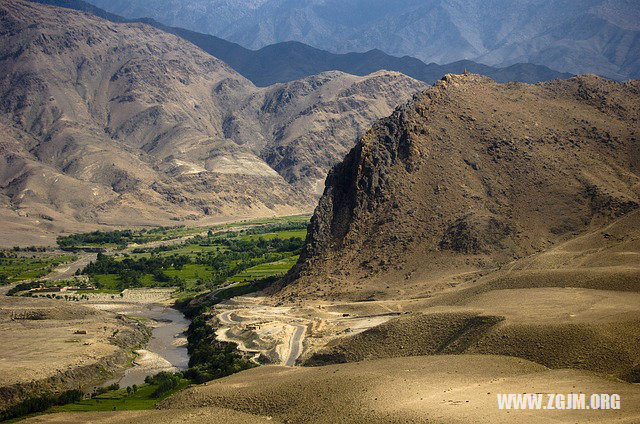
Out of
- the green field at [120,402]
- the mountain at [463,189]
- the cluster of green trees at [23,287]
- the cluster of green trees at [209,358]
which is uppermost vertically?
the mountain at [463,189]

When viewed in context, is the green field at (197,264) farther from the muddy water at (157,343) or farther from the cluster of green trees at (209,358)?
the cluster of green trees at (209,358)

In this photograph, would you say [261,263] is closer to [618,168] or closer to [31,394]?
[618,168]

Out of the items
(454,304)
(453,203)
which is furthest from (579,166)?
(454,304)

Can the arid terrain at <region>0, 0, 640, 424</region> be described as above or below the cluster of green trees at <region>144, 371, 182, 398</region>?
above

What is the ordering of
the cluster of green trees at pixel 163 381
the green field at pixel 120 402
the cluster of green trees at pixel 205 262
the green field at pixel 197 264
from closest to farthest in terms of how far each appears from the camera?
1. the green field at pixel 120 402
2. the cluster of green trees at pixel 163 381
3. the green field at pixel 197 264
4. the cluster of green trees at pixel 205 262

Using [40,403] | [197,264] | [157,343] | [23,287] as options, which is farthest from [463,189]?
[23,287]

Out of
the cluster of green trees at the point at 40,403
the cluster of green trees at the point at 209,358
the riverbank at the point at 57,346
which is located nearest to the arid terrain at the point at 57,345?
the riverbank at the point at 57,346

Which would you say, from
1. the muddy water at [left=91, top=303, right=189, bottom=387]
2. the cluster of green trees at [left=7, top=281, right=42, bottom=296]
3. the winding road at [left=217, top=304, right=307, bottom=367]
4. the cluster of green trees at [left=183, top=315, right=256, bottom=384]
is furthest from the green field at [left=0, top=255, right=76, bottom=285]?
the cluster of green trees at [left=183, top=315, right=256, bottom=384]

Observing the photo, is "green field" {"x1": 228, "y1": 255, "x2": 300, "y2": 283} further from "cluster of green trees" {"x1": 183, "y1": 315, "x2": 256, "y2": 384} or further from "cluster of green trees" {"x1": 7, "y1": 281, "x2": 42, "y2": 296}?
"cluster of green trees" {"x1": 183, "y1": 315, "x2": 256, "y2": 384}
